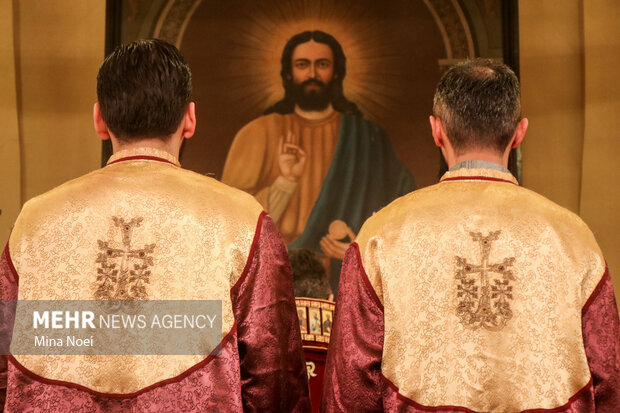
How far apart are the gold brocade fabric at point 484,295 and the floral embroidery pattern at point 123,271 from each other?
61 centimetres

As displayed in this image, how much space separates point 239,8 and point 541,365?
582 centimetres

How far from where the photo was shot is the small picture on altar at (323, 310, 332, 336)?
342cm

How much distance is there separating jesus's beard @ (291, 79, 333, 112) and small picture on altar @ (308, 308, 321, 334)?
4259 mm

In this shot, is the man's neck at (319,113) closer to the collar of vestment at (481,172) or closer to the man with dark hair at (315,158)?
the man with dark hair at (315,158)

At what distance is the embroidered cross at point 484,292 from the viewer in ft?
7.82

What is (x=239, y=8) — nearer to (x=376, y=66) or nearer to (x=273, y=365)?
(x=376, y=66)

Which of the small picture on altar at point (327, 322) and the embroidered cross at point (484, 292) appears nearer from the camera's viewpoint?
the embroidered cross at point (484, 292)

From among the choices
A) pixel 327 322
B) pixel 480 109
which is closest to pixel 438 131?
pixel 480 109

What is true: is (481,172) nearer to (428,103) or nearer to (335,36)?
(428,103)

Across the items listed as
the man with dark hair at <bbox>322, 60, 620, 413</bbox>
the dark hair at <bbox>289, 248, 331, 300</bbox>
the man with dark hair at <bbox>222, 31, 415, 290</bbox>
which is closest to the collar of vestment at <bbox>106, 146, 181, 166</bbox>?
the man with dark hair at <bbox>322, 60, 620, 413</bbox>

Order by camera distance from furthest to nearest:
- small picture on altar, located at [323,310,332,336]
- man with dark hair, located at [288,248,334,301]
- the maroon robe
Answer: man with dark hair, located at [288,248,334,301]
small picture on altar, located at [323,310,332,336]
the maroon robe

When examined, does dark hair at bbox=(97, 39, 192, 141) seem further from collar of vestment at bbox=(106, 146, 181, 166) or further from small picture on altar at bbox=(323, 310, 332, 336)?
small picture on altar at bbox=(323, 310, 332, 336)

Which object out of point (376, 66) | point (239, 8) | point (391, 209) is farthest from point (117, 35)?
point (391, 209)

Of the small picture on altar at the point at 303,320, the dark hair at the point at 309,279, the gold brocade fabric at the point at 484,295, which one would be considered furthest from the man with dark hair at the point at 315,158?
the gold brocade fabric at the point at 484,295
